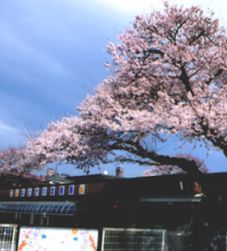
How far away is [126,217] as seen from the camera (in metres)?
25.9

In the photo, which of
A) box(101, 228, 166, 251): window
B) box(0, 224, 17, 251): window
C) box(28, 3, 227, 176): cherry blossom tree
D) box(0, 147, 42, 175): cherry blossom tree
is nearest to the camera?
box(0, 224, 17, 251): window

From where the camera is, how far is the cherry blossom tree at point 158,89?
1762cm

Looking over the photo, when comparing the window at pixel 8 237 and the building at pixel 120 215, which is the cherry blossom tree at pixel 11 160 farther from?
the window at pixel 8 237

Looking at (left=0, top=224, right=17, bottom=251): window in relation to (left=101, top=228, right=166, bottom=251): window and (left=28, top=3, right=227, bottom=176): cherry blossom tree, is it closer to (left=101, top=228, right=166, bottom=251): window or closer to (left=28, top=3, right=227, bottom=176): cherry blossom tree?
(left=101, top=228, right=166, bottom=251): window

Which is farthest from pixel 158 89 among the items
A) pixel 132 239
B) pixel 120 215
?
pixel 120 215

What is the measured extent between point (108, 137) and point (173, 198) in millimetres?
6386

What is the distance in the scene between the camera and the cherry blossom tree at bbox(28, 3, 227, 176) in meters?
17.6

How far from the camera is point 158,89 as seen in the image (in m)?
18.7

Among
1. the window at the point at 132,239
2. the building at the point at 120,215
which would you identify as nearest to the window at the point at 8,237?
the building at the point at 120,215

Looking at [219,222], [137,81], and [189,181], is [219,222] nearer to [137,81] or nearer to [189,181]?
[189,181]

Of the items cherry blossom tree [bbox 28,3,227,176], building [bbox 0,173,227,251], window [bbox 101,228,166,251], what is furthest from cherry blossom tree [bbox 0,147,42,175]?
window [bbox 101,228,166,251]

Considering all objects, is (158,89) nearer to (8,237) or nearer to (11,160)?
(8,237)

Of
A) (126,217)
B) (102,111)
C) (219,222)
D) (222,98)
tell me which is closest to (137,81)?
(102,111)

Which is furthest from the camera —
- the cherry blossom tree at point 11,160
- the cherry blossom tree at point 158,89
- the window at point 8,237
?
the cherry blossom tree at point 11,160
